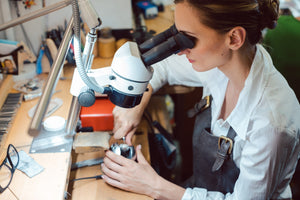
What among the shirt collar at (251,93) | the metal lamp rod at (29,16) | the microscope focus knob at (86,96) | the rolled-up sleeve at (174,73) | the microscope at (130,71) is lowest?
the rolled-up sleeve at (174,73)

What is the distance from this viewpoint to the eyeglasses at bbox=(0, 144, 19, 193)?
107 cm

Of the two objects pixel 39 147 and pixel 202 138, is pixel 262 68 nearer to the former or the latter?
pixel 202 138

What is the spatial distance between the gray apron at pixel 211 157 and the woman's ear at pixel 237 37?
33cm

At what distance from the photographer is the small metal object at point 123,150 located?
1.21 m

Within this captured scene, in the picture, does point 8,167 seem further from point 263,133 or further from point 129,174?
point 263,133

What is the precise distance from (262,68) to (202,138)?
15.3 inches

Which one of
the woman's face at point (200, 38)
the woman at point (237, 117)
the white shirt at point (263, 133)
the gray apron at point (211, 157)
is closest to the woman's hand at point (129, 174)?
the woman at point (237, 117)

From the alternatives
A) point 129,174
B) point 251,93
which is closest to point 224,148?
point 251,93

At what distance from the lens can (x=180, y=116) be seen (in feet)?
7.88

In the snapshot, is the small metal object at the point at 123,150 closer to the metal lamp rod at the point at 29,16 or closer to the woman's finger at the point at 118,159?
the woman's finger at the point at 118,159

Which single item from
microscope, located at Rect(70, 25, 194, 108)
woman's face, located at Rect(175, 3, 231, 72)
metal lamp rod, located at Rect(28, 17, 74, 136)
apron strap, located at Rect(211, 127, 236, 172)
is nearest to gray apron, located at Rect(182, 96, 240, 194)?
apron strap, located at Rect(211, 127, 236, 172)

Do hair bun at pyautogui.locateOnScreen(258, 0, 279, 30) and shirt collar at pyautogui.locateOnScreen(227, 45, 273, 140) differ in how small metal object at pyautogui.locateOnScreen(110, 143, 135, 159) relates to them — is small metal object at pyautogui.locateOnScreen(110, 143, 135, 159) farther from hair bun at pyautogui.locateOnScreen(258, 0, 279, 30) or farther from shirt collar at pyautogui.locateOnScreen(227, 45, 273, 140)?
hair bun at pyautogui.locateOnScreen(258, 0, 279, 30)

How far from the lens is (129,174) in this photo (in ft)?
3.74

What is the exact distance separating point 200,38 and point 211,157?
55 cm
